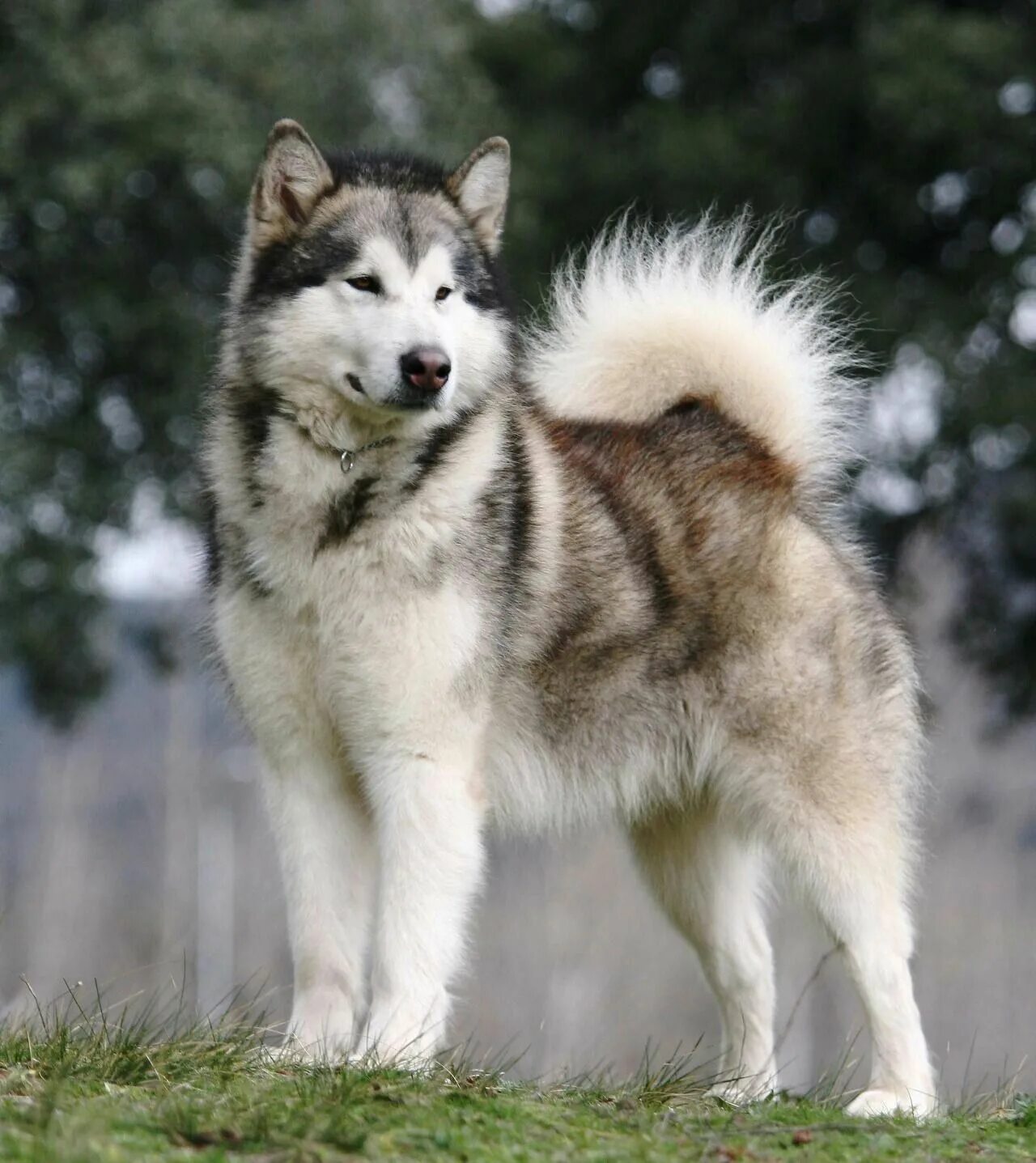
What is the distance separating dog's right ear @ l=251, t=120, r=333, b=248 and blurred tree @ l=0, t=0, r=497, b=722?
267 inches

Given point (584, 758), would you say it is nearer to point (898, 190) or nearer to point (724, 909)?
point (724, 909)

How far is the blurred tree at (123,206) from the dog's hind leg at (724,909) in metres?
6.58

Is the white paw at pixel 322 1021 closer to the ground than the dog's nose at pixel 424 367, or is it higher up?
closer to the ground

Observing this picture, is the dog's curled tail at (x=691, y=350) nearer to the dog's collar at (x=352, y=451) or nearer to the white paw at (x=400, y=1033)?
the dog's collar at (x=352, y=451)

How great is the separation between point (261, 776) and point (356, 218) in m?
1.57

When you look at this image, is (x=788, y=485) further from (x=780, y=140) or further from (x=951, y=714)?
(x=951, y=714)

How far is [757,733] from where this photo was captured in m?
5.64

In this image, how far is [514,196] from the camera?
13.0 metres

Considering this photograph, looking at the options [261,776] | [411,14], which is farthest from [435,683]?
A: [411,14]

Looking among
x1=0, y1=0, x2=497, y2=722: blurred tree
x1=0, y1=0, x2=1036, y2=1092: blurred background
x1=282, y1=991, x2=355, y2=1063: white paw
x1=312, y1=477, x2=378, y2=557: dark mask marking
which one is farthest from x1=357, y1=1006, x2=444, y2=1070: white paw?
x1=0, y1=0, x2=497, y2=722: blurred tree

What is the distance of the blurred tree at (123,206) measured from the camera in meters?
12.1

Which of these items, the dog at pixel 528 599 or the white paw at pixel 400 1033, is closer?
the white paw at pixel 400 1033

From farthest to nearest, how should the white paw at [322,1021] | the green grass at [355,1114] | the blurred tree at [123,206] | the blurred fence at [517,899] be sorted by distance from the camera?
the blurred fence at [517,899] < the blurred tree at [123,206] < the white paw at [322,1021] < the green grass at [355,1114]

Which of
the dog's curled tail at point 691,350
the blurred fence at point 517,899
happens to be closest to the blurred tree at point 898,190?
the blurred fence at point 517,899
